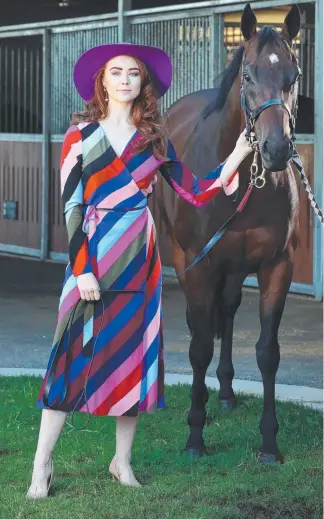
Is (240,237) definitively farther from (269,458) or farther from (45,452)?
(45,452)

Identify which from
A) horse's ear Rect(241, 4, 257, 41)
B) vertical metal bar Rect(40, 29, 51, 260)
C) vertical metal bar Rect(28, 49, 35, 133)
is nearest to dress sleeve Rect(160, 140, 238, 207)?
horse's ear Rect(241, 4, 257, 41)

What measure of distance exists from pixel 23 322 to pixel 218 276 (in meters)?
4.23

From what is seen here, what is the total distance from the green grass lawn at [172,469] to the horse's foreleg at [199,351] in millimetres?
101

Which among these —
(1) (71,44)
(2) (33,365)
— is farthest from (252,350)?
(1) (71,44)

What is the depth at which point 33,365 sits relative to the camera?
8.42 metres

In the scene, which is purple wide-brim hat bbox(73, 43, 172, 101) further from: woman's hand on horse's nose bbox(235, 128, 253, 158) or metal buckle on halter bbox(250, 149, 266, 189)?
metal buckle on halter bbox(250, 149, 266, 189)

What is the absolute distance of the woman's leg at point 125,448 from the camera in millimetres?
5355

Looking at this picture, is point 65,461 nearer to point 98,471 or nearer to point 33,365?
point 98,471

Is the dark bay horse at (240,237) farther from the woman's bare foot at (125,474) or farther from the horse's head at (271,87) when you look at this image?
the woman's bare foot at (125,474)

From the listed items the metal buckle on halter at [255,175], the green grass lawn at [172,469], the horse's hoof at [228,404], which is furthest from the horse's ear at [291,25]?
the horse's hoof at [228,404]

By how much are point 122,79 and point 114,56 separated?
0.11 m

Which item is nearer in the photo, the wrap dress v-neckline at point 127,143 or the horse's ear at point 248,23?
the wrap dress v-neckline at point 127,143

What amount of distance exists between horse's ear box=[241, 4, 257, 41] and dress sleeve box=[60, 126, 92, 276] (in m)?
1.02

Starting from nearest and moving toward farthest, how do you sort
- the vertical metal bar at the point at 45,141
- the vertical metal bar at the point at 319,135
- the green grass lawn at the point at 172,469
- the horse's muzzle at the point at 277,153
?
the green grass lawn at the point at 172,469, the horse's muzzle at the point at 277,153, the vertical metal bar at the point at 319,135, the vertical metal bar at the point at 45,141
